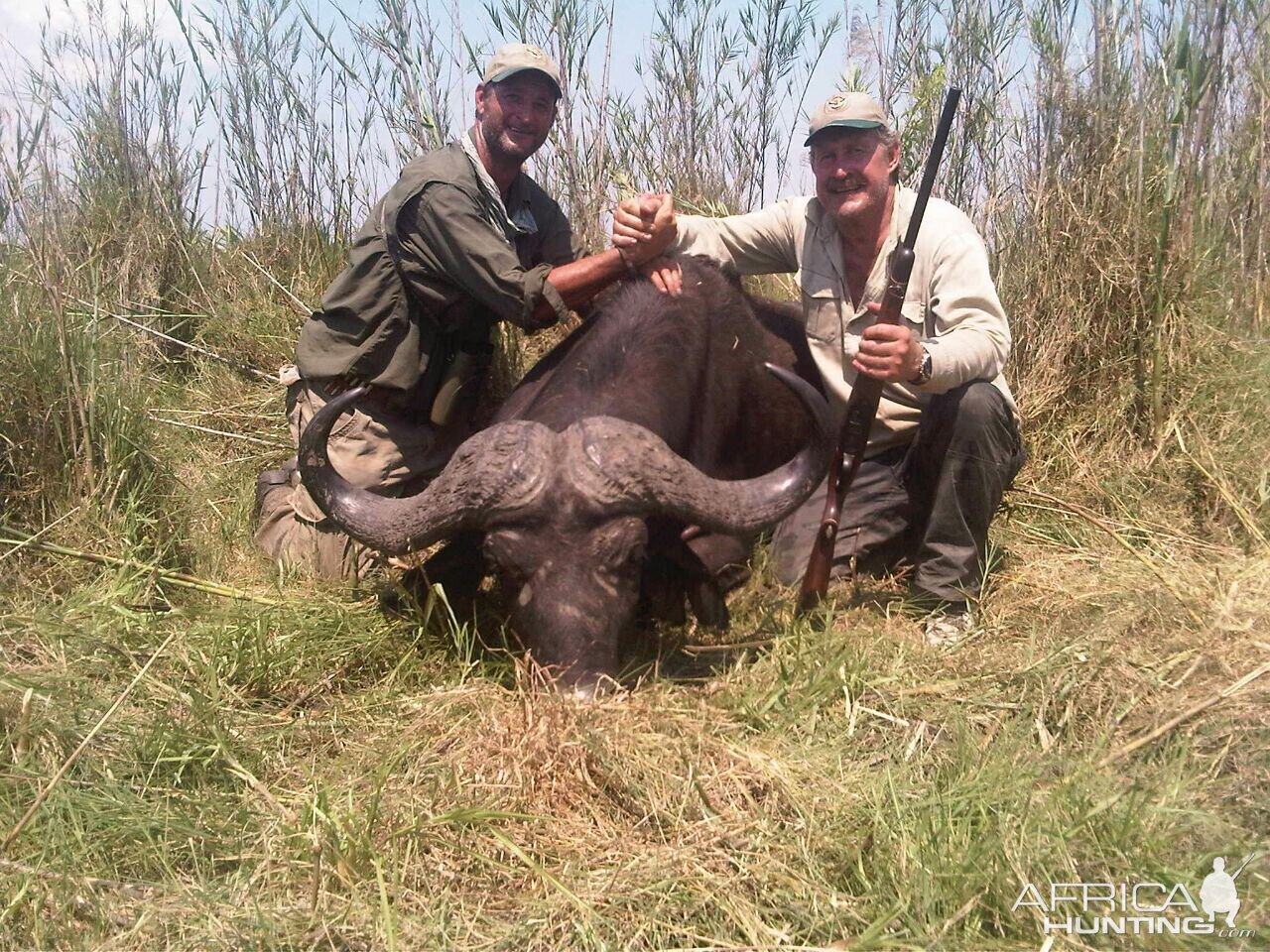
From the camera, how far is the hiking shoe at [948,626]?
425 cm

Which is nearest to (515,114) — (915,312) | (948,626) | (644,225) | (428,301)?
(644,225)

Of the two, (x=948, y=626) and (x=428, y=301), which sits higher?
(x=428, y=301)

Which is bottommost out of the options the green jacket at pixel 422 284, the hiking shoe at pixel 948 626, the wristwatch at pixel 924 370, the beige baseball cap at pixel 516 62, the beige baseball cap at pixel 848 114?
the hiking shoe at pixel 948 626

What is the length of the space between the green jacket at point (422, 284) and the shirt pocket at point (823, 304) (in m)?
1.27

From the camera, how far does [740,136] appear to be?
8297mm

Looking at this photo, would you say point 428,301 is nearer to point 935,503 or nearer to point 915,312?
point 915,312

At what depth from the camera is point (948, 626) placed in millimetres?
4414

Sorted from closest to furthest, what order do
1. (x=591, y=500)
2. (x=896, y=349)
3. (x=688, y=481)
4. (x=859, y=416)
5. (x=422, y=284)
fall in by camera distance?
(x=591, y=500)
(x=688, y=481)
(x=896, y=349)
(x=859, y=416)
(x=422, y=284)

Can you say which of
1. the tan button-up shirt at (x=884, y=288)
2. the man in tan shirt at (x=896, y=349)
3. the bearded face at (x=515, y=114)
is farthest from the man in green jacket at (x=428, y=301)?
the man in tan shirt at (x=896, y=349)

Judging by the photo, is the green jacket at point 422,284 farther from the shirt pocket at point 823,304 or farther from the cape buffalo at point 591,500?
the shirt pocket at point 823,304

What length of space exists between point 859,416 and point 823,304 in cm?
83

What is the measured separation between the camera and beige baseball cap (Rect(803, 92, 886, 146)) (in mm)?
4660

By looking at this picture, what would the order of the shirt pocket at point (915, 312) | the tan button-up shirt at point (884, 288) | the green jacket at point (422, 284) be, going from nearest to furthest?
the tan button-up shirt at point (884, 288), the shirt pocket at point (915, 312), the green jacket at point (422, 284)

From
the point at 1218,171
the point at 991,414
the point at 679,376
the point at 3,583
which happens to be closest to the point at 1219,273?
the point at 1218,171
